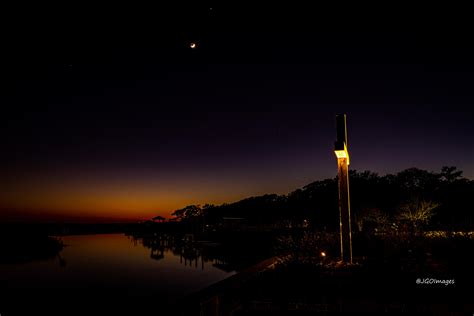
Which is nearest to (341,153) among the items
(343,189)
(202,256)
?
(343,189)

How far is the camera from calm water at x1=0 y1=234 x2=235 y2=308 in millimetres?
21641

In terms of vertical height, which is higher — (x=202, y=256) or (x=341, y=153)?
(x=341, y=153)

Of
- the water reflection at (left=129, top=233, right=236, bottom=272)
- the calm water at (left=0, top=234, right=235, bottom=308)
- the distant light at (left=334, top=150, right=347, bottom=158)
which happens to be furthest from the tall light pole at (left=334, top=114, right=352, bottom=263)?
the water reflection at (left=129, top=233, right=236, bottom=272)

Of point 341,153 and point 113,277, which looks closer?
point 341,153

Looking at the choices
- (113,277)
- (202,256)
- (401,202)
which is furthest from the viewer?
(202,256)

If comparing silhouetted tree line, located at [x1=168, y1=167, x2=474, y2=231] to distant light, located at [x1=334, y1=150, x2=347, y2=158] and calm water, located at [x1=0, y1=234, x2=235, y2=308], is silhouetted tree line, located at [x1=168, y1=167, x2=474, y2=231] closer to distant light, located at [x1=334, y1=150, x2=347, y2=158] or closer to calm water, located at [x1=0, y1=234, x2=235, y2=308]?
calm water, located at [x1=0, y1=234, x2=235, y2=308]

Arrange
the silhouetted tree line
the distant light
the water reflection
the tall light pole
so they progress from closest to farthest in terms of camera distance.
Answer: the tall light pole → the distant light → the silhouetted tree line → the water reflection

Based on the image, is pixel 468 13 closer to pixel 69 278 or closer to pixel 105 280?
pixel 105 280

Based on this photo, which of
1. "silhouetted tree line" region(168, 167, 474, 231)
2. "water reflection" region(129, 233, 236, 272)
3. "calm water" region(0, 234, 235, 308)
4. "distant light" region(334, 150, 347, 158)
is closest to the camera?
"distant light" region(334, 150, 347, 158)

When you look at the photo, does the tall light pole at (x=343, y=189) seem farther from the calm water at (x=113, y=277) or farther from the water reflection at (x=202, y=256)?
the water reflection at (x=202, y=256)

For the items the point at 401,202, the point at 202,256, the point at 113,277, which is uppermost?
the point at 401,202

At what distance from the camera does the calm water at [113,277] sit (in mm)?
21641

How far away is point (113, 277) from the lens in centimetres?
2581

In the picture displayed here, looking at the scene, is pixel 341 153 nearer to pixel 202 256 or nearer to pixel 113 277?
pixel 113 277
